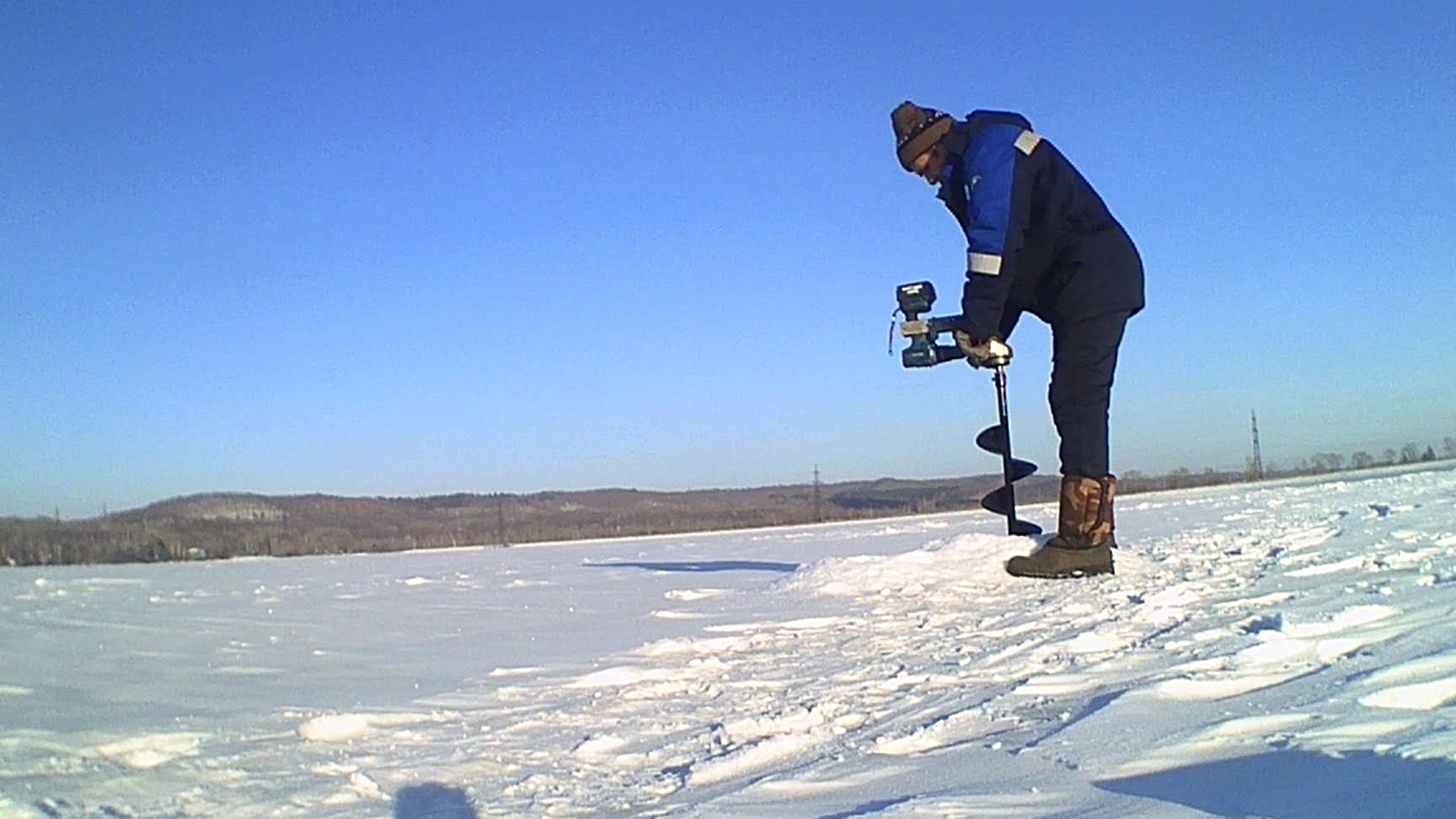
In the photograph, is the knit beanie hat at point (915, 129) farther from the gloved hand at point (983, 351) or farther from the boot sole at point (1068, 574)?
the boot sole at point (1068, 574)

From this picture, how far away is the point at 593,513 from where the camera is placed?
45312mm

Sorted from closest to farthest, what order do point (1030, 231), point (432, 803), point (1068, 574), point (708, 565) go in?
point (432, 803) < point (1068, 574) < point (1030, 231) < point (708, 565)

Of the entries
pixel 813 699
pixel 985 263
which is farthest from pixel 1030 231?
pixel 813 699

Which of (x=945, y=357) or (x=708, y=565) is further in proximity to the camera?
(x=708, y=565)

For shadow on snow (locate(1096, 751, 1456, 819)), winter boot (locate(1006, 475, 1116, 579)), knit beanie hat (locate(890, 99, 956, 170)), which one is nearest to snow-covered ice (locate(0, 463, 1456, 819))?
Answer: shadow on snow (locate(1096, 751, 1456, 819))

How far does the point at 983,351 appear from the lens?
555 centimetres

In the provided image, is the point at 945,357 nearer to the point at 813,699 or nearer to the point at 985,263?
the point at 985,263

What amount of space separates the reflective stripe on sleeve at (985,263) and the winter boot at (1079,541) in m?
1.00

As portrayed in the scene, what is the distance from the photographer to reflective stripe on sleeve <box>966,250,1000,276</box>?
16.3 ft

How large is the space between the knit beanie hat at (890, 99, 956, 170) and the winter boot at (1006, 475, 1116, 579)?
170 cm

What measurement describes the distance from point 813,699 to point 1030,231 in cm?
312

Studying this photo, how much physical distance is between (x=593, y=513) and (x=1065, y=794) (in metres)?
44.2

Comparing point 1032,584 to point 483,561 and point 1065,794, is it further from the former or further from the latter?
point 483,561

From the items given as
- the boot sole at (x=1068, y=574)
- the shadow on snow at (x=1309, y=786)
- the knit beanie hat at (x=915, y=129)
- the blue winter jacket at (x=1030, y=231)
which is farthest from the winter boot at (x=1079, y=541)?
the shadow on snow at (x=1309, y=786)
